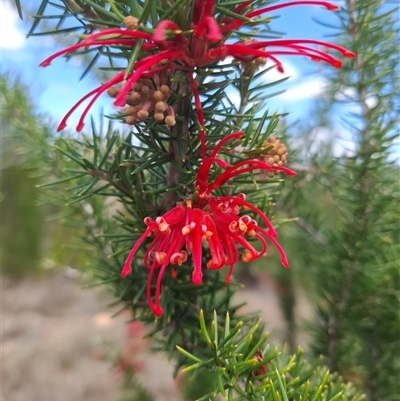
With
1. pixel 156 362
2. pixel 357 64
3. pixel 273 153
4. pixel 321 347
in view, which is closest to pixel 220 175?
pixel 273 153

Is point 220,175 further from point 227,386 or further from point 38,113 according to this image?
point 38,113

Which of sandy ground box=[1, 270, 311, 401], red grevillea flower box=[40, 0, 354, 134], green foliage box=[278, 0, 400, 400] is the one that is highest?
red grevillea flower box=[40, 0, 354, 134]

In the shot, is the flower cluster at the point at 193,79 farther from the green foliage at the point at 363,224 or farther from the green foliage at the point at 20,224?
the green foliage at the point at 20,224

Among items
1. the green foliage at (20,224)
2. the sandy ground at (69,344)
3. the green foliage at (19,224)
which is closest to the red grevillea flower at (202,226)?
the sandy ground at (69,344)

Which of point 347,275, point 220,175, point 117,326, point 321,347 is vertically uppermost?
point 220,175

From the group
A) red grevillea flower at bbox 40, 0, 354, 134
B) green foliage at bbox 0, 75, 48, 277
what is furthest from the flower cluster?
green foliage at bbox 0, 75, 48, 277

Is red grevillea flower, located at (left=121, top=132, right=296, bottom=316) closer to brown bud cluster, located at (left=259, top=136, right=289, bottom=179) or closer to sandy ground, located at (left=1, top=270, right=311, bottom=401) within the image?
brown bud cluster, located at (left=259, top=136, right=289, bottom=179)
